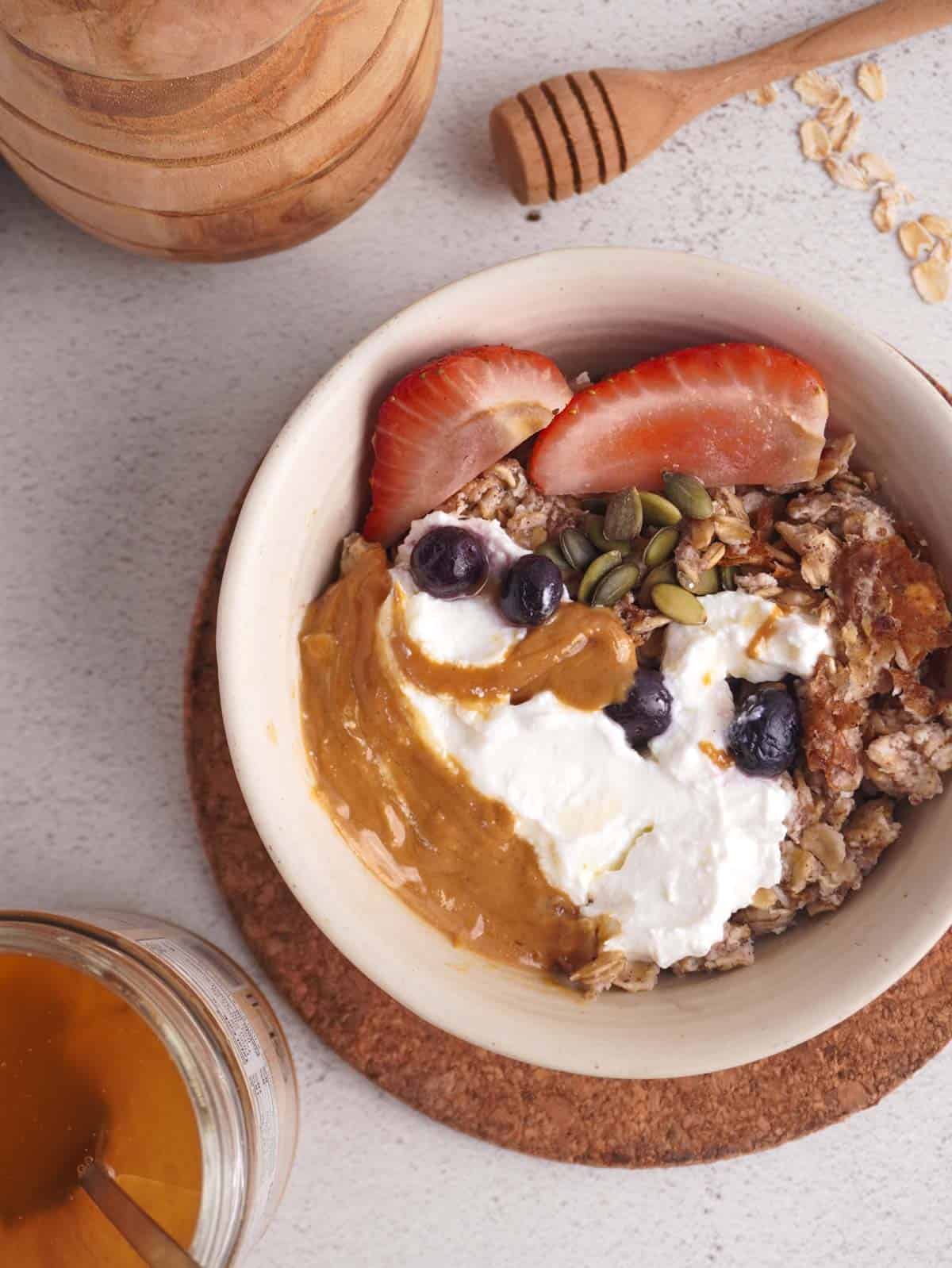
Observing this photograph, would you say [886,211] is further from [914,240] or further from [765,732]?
[765,732]

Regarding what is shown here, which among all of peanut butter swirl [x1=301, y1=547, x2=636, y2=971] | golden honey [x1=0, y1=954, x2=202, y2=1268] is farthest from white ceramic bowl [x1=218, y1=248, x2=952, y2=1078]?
golden honey [x1=0, y1=954, x2=202, y2=1268]

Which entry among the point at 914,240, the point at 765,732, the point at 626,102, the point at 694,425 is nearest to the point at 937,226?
the point at 914,240

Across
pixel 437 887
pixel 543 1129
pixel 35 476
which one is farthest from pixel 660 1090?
pixel 35 476

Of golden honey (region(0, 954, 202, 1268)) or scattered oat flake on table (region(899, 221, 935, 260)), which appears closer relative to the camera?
golden honey (region(0, 954, 202, 1268))

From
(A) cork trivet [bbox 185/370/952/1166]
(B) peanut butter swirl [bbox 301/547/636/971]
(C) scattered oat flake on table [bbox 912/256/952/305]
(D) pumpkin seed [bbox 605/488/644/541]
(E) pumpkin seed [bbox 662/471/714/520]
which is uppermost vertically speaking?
(C) scattered oat flake on table [bbox 912/256/952/305]

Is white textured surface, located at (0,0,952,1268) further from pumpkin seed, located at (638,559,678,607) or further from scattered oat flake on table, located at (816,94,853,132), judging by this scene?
pumpkin seed, located at (638,559,678,607)

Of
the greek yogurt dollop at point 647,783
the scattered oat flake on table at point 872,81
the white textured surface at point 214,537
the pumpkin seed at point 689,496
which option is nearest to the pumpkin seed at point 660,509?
the pumpkin seed at point 689,496
